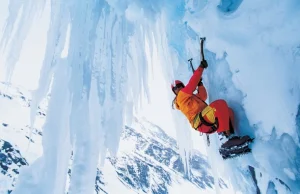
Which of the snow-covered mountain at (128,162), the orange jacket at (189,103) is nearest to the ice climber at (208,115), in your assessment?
the orange jacket at (189,103)

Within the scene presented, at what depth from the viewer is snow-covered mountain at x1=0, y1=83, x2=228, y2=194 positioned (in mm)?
85125

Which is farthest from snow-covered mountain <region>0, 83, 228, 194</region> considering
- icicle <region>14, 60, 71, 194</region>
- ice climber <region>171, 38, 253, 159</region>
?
ice climber <region>171, 38, 253, 159</region>

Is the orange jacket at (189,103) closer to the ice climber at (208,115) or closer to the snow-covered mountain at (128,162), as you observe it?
the ice climber at (208,115)

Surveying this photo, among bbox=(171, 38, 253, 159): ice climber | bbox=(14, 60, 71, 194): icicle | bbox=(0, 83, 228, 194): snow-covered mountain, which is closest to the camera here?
bbox=(171, 38, 253, 159): ice climber

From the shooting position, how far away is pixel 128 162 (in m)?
109

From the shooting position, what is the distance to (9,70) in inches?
283

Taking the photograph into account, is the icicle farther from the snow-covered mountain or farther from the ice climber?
the snow-covered mountain

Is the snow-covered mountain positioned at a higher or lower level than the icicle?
higher

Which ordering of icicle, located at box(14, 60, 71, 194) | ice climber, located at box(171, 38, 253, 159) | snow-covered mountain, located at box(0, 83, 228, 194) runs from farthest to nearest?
snow-covered mountain, located at box(0, 83, 228, 194) → icicle, located at box(14, 60, 71, 194) → ice climber, located at box(171, 38, 253, 159)

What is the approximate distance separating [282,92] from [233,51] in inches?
35.2

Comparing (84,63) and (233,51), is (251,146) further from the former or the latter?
(84,63)

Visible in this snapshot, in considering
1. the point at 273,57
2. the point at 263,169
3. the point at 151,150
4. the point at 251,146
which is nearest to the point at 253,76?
the point at 273,57

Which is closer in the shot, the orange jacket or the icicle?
the orange jacket

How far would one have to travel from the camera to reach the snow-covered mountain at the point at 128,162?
279 feet
